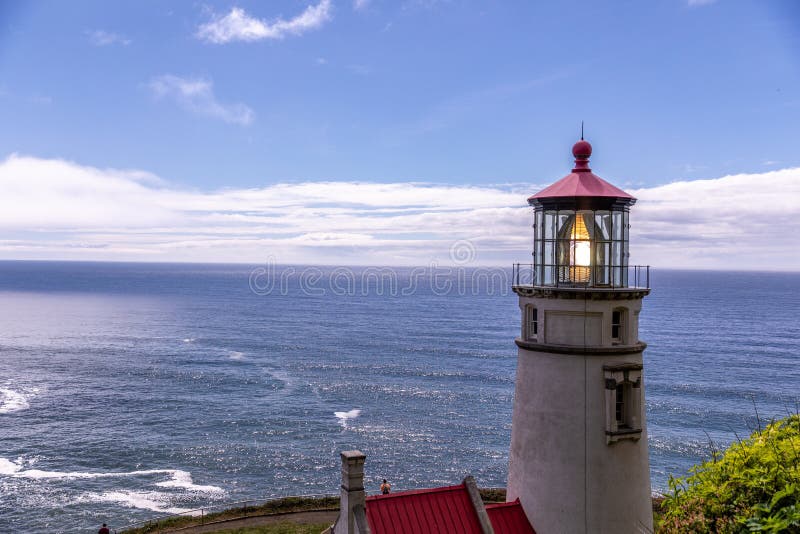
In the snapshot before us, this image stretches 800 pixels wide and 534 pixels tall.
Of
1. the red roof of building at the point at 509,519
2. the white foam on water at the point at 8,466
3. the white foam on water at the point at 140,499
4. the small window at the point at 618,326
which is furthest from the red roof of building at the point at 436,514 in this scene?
the white foam on water at the point at 8,466

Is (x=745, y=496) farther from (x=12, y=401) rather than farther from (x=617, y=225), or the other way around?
(x=12, y=401)

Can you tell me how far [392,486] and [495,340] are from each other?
220ft

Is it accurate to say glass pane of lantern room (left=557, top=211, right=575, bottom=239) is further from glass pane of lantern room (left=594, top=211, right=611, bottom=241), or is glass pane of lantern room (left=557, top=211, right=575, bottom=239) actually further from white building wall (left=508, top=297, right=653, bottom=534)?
white building wall (left=508, top=297, right=653, bottom=534)

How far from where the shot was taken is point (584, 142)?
54.6 ft

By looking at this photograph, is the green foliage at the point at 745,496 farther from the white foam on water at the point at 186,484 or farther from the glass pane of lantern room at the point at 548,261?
the white foam on water at the point at 186,484

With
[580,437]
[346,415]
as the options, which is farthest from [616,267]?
[346,415]

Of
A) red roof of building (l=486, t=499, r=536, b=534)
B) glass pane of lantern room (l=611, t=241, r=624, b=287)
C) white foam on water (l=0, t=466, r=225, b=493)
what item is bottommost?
white foam on water (l=0, t=466, r=225, b=493)

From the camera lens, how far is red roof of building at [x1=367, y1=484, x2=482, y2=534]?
1488 centimetres

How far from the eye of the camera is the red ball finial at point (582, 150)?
16484mm

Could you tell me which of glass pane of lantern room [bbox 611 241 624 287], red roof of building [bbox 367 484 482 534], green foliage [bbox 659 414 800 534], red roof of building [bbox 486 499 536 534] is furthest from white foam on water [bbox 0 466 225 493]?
green foliage [bbox 659 414 800 534]

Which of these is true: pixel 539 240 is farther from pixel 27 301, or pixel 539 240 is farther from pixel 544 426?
pixel 27 301

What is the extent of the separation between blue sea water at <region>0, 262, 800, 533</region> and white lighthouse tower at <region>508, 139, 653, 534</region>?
21702mm

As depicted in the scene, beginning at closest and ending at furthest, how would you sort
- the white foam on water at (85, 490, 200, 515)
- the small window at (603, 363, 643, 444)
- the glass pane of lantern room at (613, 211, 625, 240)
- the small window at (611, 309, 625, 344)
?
the small window at (603, 363, 643, 444)
the small window at (611, 309, 625, 344)
the glass pane of lantern room at (613, 211, 625, 240)
the white foam on water at (85, 490, 200, 515)

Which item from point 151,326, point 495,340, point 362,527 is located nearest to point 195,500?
point 362,527
